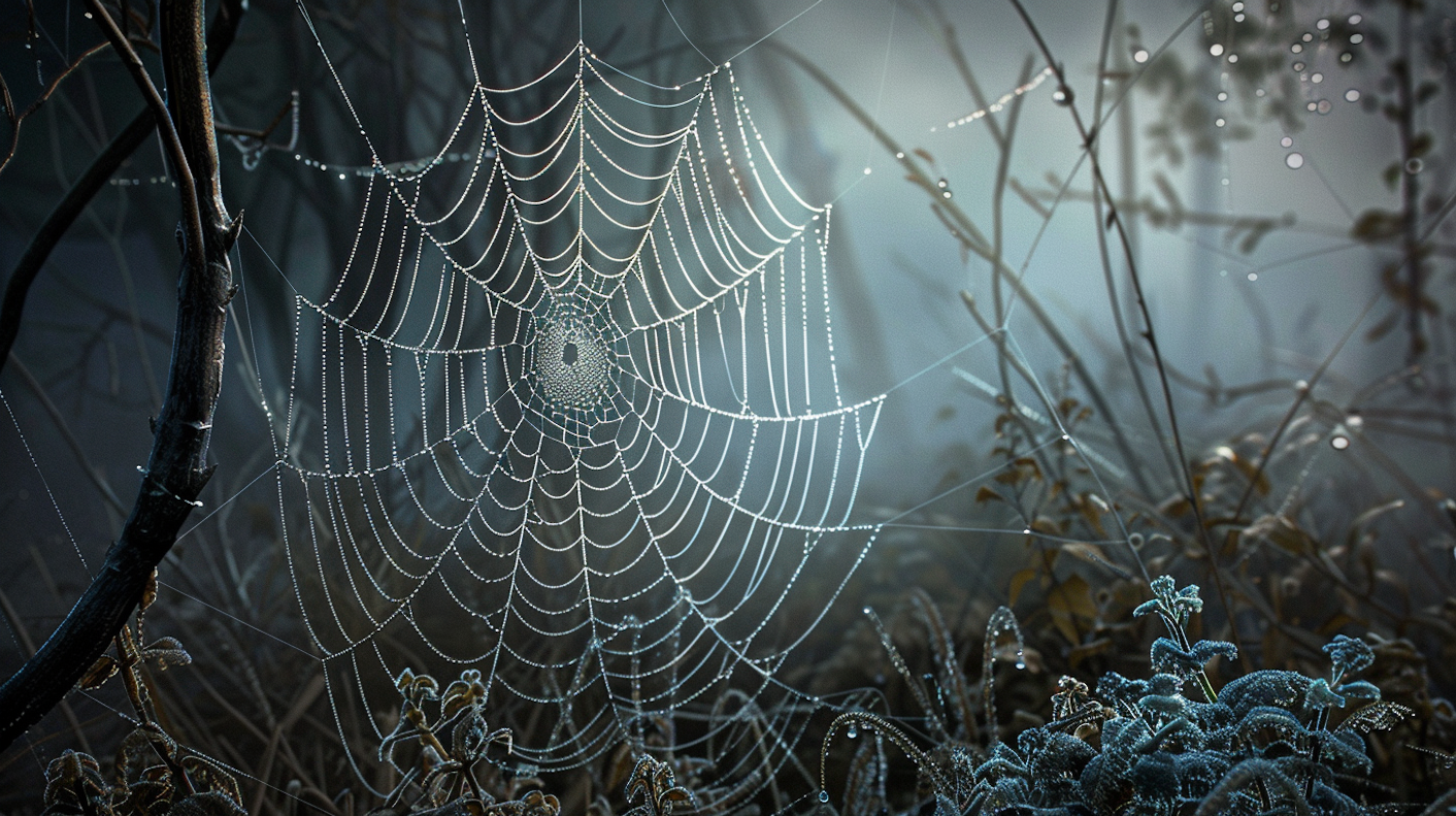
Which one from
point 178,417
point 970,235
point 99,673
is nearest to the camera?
point 178,417

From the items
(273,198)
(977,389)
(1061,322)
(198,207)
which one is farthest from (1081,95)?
(273,198)

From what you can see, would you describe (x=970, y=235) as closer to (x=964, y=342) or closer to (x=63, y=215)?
(x=964, y=342)

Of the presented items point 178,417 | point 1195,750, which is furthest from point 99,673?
point 1195,750

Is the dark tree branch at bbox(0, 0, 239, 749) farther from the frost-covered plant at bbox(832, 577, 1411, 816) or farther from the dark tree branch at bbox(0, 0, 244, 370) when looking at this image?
the frost-covered plant at bbox(832, 577, 1411, 816)

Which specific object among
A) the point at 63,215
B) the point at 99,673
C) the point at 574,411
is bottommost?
the point at 99,673

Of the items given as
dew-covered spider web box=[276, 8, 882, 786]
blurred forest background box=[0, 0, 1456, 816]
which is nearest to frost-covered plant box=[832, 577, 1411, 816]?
blurred forest background box=[0, 0, 1456, 816]

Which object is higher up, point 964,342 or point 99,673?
point 964,342

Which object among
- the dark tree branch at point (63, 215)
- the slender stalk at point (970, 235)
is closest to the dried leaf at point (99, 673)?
the dark tree branch at point (63, 215)

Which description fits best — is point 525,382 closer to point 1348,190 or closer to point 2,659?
point 2,659
